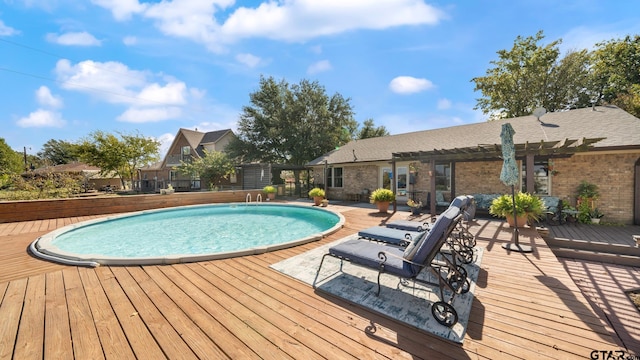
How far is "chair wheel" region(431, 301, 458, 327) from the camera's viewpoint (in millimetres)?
2457

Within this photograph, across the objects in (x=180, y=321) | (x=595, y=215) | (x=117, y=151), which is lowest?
(x=595, y=215)

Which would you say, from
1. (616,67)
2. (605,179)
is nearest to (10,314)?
(605,179)

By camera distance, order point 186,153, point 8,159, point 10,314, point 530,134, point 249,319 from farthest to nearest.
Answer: point 8,159
point 186,153
point 530,134
point 10,314
point 249,319

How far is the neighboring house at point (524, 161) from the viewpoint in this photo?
7855 mm

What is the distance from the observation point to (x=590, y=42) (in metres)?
19.5

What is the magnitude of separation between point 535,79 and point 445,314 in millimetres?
26653

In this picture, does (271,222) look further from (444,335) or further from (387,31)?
(387,31)

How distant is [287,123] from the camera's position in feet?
77.8

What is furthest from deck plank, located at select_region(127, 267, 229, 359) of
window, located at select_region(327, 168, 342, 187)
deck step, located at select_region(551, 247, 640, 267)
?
window, located at select_region(327, 168, 342, 187)

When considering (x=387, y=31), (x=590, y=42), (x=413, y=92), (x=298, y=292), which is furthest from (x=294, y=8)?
(x=590, y=42)

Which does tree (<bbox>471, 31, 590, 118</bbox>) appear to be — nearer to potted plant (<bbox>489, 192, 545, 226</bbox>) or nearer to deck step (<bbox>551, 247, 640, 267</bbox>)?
potted plant (<bbox>489, 192, 545, 226</bbox>)

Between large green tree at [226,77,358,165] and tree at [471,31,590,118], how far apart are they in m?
14.9

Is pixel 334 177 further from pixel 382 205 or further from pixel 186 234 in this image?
pixel 186 234

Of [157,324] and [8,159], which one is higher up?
[8,159]
